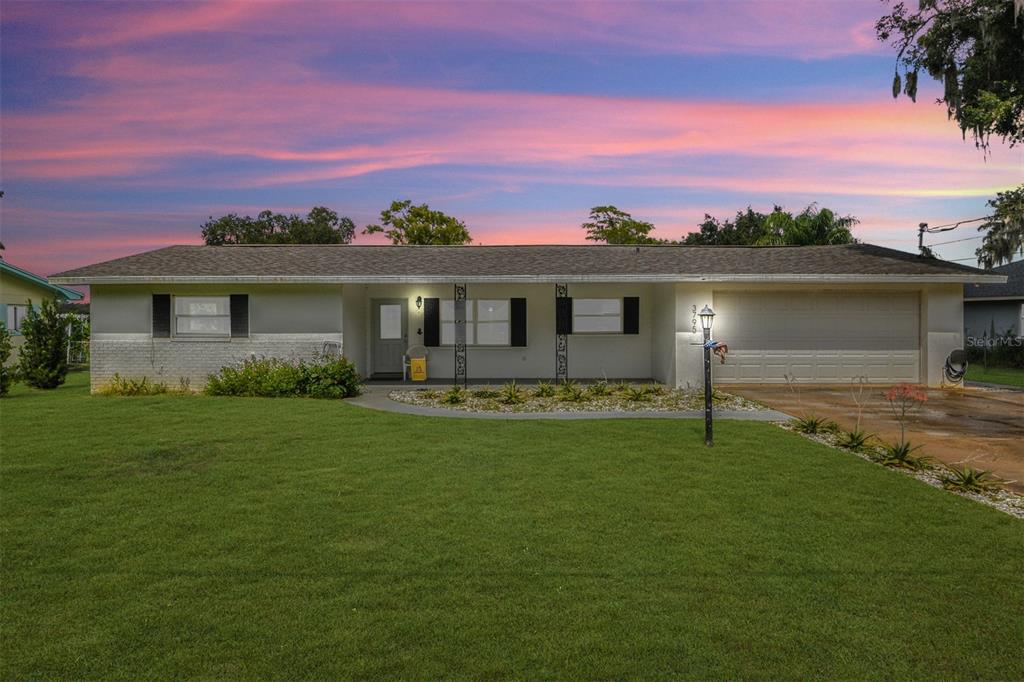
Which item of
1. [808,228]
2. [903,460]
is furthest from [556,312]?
[808,228]

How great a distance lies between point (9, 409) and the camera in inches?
482

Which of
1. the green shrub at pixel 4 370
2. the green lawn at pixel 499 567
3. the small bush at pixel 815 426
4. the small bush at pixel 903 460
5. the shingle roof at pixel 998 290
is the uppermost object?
the shingle roof at pixel 998 290

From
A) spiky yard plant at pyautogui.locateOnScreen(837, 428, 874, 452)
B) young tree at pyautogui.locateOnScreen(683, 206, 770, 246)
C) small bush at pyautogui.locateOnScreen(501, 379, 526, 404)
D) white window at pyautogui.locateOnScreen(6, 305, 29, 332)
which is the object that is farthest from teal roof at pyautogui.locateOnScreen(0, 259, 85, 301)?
young tree at pyautogui.locateOnScreen(683, 206, 770, 246)

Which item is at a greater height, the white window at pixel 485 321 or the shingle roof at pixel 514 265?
the shingle roof at pixel 514 265

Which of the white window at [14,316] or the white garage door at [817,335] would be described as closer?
the white garage door at [817,335]

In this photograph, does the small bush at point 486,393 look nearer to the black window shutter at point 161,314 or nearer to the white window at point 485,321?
the white window at point 485,321

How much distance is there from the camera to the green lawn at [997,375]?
55.7ft

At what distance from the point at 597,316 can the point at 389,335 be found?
5943mm

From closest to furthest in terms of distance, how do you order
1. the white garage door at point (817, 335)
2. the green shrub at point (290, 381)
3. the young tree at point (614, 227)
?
the green shrub at point (290, 381)
the white garage door at point (817, 335)
the young tree at point (614, 227)

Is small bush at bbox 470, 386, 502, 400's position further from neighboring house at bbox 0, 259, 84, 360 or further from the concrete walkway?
neighboring house at bbox 0, 259, 84, 360

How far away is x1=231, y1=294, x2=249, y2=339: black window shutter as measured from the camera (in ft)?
48.7

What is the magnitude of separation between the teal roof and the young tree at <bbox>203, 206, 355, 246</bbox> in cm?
2590

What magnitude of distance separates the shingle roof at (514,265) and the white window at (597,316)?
116 cm

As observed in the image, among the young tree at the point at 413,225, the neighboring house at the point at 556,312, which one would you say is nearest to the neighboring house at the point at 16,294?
the neighboring house at the point at 556,312
